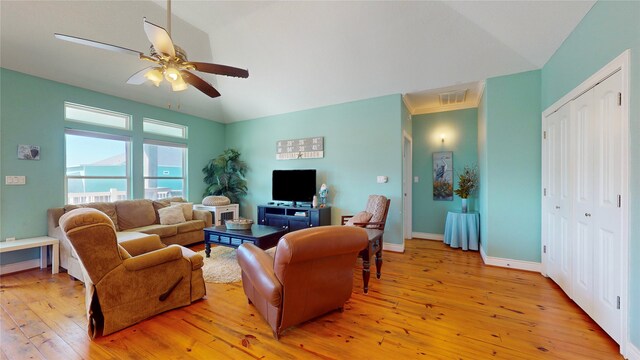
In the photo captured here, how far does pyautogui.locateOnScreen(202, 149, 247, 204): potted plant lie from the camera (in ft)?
19.2

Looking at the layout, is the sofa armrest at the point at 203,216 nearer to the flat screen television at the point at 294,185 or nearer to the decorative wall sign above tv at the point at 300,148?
the flat screen television at the point at 294,185

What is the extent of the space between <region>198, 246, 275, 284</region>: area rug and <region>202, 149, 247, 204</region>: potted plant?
1909 mm

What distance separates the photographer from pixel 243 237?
3.42 m

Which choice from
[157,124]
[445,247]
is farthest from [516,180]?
[157,124]

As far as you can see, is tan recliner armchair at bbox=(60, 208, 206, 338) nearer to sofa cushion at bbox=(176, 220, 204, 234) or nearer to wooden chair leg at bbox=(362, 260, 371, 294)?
wooden chair leg at bbox=(362, 260, 371, 294)

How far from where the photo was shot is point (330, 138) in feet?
16.4

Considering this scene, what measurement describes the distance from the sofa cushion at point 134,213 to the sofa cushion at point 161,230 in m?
0.16

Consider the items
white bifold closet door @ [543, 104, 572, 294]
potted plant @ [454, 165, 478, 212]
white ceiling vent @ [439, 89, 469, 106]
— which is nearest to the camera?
white bifold closet door @ [543, 104, 572, 294]

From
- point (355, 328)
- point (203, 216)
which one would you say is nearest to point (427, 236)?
point (355, 328)

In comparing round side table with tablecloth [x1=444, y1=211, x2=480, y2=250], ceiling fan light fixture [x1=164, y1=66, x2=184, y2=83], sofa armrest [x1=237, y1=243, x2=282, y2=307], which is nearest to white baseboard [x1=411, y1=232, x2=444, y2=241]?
round side table with tablecloth [x1=444, y1=211, x2=480, y2=250]

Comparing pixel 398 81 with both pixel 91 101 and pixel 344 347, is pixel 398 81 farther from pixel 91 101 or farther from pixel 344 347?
pixel 91 101

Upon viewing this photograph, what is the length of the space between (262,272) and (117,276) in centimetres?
121

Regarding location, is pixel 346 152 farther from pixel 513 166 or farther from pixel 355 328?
pixel 355 328

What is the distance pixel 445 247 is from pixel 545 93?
2804mm
